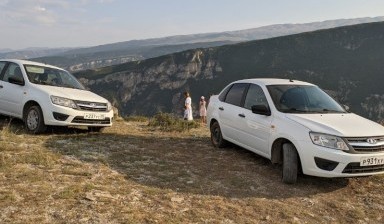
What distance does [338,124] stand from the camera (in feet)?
21.8

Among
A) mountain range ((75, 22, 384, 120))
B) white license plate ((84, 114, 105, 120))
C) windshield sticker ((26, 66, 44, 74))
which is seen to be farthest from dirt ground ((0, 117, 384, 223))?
mountain range ((75, 22, 384, 120))

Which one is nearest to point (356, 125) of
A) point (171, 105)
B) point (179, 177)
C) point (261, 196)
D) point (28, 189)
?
point (261, 196)

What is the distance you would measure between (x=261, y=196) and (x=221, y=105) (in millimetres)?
3495

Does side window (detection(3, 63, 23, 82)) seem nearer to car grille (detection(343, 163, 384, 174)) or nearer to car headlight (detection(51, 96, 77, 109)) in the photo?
car headlight (detection(51, 96, 77, 109))

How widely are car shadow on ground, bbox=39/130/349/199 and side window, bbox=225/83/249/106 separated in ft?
3.81

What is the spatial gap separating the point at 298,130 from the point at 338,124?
68cm

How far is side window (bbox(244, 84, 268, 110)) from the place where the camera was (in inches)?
314

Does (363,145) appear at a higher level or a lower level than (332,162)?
higher

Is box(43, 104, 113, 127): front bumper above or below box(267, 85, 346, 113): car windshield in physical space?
below

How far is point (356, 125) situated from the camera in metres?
6.73

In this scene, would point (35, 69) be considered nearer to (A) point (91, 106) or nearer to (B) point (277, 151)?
(A) point (91, 106)

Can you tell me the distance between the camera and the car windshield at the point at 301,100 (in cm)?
742

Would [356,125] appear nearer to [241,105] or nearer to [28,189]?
[241,105]

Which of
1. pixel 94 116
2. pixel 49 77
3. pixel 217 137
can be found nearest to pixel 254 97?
pixel 217 137
